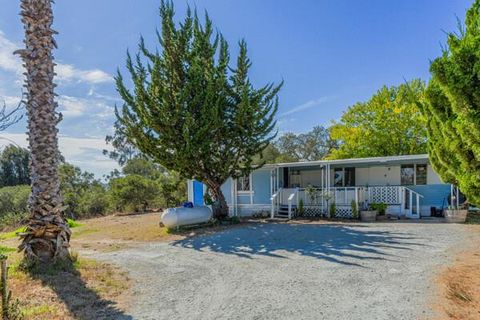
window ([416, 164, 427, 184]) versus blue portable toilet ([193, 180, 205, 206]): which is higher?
window ([416, 164, 427, 184])

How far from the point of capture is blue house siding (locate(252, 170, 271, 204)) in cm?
1736

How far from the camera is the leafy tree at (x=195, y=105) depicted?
12.8m

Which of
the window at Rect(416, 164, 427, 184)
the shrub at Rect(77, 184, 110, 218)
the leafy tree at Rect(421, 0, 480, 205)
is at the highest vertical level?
the leafy tree at Rect(421, 0, 480, 205)

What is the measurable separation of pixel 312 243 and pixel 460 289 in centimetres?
421

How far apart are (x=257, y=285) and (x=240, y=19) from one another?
10174 millimetres

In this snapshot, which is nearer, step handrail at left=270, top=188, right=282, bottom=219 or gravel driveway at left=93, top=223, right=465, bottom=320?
gravel driveway at left=93, top=223, right=465, bottom=320

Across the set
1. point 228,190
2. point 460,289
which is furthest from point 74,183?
point 460,289

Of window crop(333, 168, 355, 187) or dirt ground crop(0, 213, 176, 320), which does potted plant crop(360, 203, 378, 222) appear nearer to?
window crop(333, 168, 355, 187)

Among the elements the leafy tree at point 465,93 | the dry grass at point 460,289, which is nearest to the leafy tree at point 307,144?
the leafy tree at point 465,93

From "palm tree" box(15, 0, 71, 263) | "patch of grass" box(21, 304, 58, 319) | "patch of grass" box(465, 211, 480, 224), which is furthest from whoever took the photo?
"patch of grass" box(465, 211, 480, 224)

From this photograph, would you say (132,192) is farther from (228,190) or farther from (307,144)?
(307,144)

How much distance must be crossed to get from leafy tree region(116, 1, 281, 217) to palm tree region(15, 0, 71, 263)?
6165 millimetres

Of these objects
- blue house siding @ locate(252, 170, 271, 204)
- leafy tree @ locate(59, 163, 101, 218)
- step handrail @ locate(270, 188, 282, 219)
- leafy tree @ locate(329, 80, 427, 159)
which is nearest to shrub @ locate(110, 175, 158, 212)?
leafy tree @ locate(59, 163, 101, 218)

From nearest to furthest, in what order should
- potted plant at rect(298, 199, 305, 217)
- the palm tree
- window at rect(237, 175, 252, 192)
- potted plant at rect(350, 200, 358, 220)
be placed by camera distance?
the palm tree < potted plant at rect(350, 200, 358, 220) < potted plant at rect(298, 199, 305, 217) < window at rect(237, 175, 252, 192)
